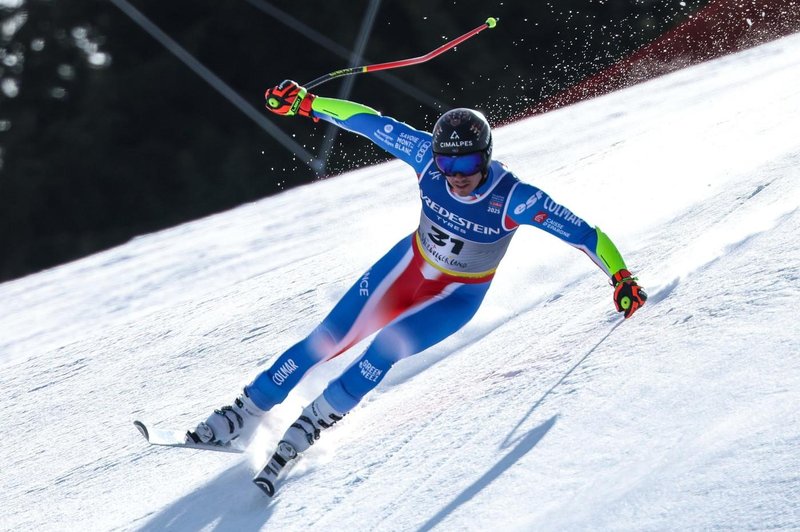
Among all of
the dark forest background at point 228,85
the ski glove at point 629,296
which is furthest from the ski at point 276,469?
the dark forest background at point 228,85

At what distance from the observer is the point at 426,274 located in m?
4.03

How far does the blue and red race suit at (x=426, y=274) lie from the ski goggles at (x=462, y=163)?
11 centimetres

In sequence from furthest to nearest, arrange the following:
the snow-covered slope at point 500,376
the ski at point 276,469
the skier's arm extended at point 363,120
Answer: the skier's arm extended at point 363,120
the ski at point 276,469
the snow-covered slope at point 500,376

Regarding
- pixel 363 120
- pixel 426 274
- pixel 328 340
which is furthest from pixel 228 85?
pixel 328 340

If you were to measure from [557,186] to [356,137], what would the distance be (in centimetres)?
967

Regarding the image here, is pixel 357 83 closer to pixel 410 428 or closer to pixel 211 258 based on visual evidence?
pixel 211 258

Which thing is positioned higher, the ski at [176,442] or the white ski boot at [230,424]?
the white ski boot at [230,424]

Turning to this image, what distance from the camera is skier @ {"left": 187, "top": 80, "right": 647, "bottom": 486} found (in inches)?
142

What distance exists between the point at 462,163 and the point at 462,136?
0.31ft

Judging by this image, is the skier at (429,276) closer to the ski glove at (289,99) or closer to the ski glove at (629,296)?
the ski glove at (629,296)

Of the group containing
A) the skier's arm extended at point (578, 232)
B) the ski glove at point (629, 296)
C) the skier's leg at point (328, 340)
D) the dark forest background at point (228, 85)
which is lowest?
the dark forest background at point (228, 85)

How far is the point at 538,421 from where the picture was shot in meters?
3.28

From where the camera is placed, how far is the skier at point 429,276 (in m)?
3.60

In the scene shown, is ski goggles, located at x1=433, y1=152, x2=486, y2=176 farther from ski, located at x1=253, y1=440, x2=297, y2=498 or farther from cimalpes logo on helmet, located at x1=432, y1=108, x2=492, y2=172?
ski, located at x1=253, y1=440, x2=297, y2=498
